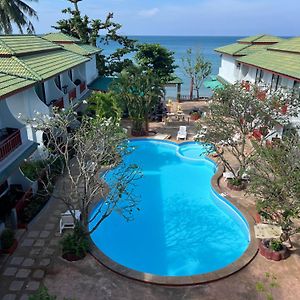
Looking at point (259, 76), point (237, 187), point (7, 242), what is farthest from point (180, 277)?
point (259, 76)

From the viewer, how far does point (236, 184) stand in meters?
19.2

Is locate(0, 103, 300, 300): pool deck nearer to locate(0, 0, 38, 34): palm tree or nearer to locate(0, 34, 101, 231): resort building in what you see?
locate(0, 34, 101, 231): resort building

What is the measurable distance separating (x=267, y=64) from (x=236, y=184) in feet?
36.2

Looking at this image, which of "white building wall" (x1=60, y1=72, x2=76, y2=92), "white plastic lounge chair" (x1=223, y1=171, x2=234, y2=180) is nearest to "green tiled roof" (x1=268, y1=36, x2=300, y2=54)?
"white plastic lounge chair" (x1=223, y1=171, x2=234, y2=180)

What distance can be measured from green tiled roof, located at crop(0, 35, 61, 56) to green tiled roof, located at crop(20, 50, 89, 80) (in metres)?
0.40

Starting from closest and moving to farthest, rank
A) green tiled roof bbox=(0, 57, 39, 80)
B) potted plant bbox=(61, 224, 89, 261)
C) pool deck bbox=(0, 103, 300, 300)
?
1. pool deck bbox=(0, 103, 300, 300)
2. potted plant bbox=(61, 224, 89, 261)
3. green tiled roof bbox=(0, 57, 39, 80)

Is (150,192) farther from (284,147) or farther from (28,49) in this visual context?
(28,49)

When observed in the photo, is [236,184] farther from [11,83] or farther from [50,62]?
[50,62]

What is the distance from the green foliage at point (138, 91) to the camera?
27.2m

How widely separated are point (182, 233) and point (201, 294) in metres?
4.79

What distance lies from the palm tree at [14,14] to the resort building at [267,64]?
23761 millimetres

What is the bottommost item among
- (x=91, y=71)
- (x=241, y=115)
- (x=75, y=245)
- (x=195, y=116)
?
(x=195, y=116)

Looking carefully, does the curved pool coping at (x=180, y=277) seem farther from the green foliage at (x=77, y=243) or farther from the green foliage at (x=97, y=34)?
the green foliage at (x=97, y=34)

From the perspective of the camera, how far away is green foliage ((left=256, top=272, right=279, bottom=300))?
11375 millimetres
